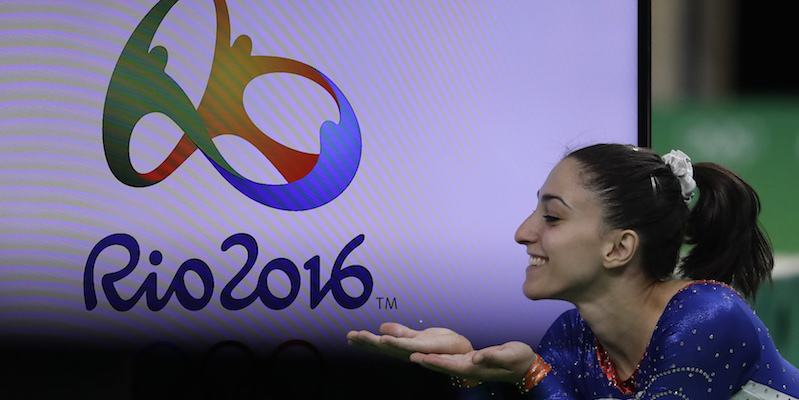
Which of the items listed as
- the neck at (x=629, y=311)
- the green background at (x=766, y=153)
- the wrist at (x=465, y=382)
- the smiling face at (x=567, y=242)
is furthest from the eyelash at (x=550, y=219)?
the green background at (x=766, y=153)

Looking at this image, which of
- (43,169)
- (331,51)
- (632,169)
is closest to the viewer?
(632,169)

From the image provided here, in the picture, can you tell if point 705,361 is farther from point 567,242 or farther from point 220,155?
point 220,155

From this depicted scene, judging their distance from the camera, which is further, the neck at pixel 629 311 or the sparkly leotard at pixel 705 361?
the neck at pixel 629 311

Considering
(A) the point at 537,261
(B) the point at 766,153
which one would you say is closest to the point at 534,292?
(A) the point at 537,261

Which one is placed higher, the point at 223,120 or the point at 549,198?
the point at 223,120

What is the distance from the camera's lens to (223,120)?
138 cm

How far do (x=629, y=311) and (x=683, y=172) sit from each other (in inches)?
8.9

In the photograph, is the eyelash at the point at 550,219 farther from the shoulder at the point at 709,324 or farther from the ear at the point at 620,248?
the shoulder at the point at 709,324

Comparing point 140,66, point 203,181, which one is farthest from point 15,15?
point 203,181

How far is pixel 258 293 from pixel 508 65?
2.07 feet

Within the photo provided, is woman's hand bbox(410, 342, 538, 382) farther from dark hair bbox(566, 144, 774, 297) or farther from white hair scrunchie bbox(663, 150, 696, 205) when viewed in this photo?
white hair scrunchie bbox(663, 150, 696, 205)

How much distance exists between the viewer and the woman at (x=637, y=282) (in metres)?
1.10

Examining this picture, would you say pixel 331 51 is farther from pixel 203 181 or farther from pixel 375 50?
pixel 203 181

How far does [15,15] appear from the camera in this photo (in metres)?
1.31
